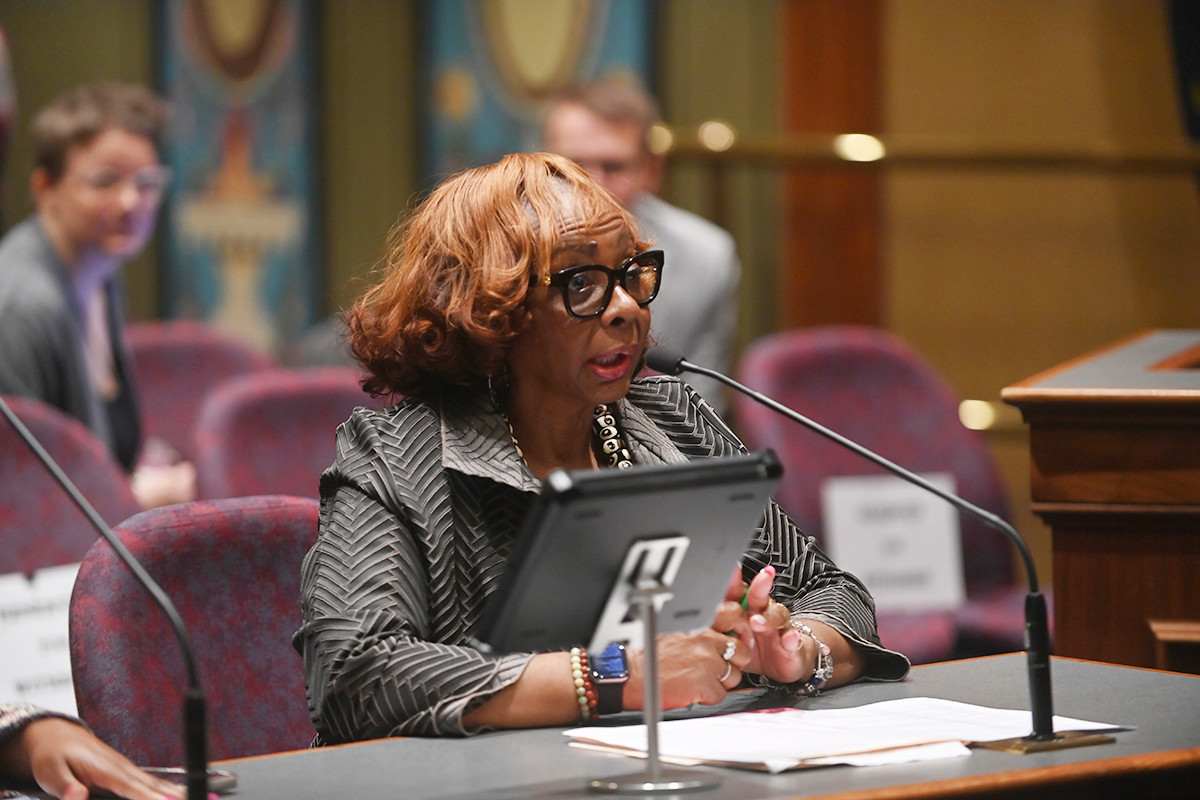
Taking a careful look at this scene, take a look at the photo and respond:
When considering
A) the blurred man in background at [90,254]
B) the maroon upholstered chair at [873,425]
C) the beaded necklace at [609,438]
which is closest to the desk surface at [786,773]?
the beaded necklace at [609,438]

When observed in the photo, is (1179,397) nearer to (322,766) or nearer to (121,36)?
(322,766)

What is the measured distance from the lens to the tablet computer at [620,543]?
140 cm

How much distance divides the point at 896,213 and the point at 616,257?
327 cm

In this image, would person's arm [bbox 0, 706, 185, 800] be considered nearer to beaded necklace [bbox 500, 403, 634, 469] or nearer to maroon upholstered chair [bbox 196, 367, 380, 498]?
beaded necklace [bbox 500, 403, 634, 469]

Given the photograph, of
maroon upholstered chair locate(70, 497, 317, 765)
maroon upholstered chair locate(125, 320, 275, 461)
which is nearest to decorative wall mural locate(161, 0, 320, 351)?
maroon upholstered chair locate(125, 320, 275, 461)

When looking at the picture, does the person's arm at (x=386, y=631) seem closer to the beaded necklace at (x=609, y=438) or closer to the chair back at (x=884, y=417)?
the beaded necklace at (x=609, y=438)

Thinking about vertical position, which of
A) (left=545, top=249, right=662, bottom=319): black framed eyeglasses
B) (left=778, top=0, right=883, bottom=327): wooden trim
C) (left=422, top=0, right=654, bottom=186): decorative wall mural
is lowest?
(left=545, top=249, right=662, bottom=319): black framed eyeglasses

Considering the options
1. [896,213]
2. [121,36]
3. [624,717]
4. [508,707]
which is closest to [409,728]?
[508,707]

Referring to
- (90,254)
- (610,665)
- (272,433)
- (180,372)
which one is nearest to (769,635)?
(610,665)

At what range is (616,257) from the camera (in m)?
1.95

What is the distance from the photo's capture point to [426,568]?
6.21ft

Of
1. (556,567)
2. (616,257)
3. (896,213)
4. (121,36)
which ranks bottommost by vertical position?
(556,567)

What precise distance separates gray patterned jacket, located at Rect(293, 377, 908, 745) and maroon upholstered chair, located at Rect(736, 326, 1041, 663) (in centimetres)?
187

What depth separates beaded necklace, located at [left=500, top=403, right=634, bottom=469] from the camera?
2.10m
